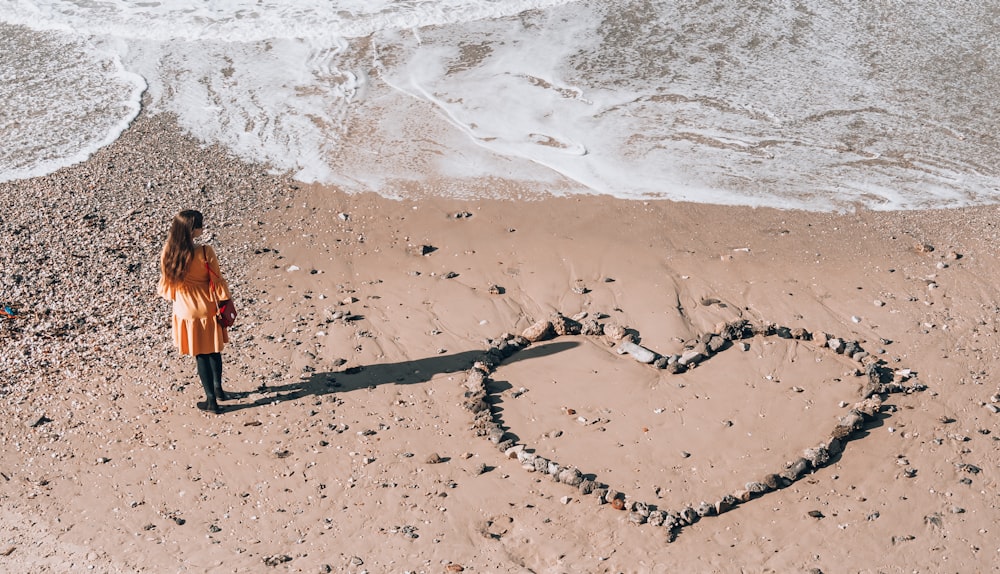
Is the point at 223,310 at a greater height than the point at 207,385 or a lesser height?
greater

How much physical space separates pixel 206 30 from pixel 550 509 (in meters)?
13.9

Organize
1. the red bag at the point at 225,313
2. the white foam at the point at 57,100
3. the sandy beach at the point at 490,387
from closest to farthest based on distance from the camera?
1. the sandy beach at the point at 490,387
2. the red bag at the point at 225,313
3. the white foam at the point at 57,100

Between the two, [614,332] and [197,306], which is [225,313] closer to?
[197,306]

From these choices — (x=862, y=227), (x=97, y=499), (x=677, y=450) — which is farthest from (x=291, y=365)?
(x=862, y=227)

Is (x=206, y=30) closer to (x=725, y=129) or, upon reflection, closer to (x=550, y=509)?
(x=725, y=129)

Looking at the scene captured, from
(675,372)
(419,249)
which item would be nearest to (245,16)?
(419,249)

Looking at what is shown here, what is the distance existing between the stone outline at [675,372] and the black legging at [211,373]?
2.29 metres

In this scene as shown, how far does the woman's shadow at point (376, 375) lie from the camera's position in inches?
363

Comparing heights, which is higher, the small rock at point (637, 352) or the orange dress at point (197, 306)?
the orange dress at point (197, 306)

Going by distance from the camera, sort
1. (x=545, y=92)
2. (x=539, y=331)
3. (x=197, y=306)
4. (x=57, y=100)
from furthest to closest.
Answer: (x=545, y=92) → (x=57, y=100) → (x=539, y=331) → (x=197, y=306)

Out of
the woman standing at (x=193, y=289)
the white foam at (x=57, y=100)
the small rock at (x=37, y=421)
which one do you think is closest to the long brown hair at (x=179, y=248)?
the woman standing at (x=193, y=289)

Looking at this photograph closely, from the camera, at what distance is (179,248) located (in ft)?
27.7

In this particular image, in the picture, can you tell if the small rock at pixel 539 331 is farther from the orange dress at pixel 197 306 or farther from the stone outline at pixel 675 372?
the orange dress at pixel 197 306

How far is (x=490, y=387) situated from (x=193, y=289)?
9.57 feet
